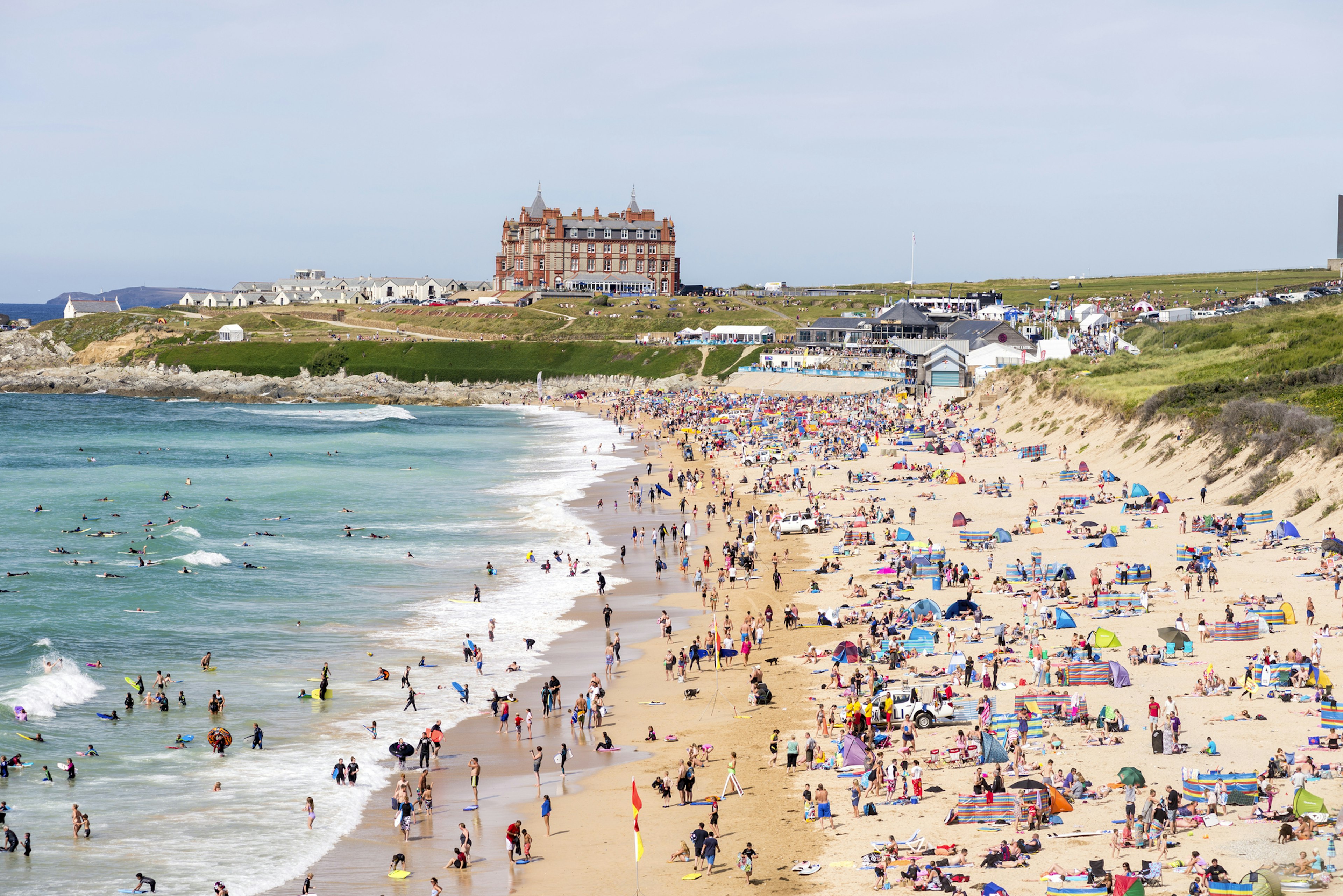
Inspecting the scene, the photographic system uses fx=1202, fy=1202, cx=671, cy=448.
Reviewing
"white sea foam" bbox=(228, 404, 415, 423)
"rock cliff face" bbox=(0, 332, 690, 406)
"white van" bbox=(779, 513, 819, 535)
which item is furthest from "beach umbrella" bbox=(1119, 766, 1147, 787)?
"rock cliff face" bbox=(0, 332, 690, 406)

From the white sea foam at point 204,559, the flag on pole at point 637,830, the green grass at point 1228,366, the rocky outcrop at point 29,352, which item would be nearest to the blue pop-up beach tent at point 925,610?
the flag on pole at point 637,830

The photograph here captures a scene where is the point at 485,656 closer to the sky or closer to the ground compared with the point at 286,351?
closer to the ground

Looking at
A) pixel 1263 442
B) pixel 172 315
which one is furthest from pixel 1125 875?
pixel 172 315

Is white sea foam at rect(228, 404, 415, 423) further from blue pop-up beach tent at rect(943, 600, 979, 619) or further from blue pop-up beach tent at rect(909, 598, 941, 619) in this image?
blue pop-up beach tent at rect(943, 600, 979, 619)

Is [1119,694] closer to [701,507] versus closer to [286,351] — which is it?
[701,507]

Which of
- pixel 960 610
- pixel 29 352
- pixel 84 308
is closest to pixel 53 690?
pixel 960 610

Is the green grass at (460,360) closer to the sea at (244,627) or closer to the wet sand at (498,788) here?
the sea at (244,627)

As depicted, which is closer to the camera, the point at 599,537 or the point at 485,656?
the point at 485,656

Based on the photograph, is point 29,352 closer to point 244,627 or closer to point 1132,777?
point 244,627
